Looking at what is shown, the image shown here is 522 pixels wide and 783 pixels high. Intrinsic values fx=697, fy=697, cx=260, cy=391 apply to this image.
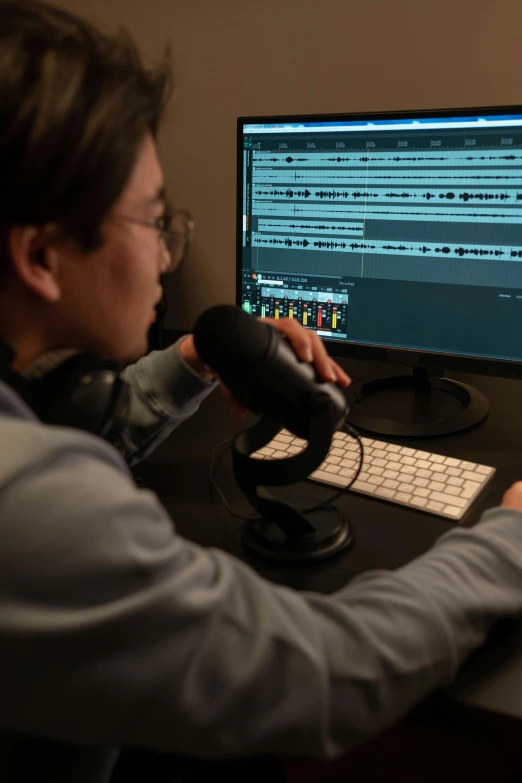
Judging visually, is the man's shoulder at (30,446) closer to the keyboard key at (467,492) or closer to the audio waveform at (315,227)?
the keyboard key at (467,492)

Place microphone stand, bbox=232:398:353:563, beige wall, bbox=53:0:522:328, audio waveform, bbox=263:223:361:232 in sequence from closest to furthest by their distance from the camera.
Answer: microphone stand, bbox=232:398:353:563 < audio waveform, bbox=263:223:361:232 < beige wall, bbox=53:0:522:328

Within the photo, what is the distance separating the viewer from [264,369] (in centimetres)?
75

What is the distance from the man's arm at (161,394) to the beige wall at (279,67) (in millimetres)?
561

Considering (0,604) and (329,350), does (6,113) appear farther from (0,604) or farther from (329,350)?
(329,350)

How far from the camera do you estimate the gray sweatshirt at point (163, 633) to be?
44 centimetres

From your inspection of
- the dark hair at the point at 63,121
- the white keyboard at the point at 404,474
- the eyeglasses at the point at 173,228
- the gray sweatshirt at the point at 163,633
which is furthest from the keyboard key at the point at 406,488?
the dark hair at the point at 63,121

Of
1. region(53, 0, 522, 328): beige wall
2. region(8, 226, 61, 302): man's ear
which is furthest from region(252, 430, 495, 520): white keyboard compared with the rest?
region(53, 0, 522, 328): beige wall

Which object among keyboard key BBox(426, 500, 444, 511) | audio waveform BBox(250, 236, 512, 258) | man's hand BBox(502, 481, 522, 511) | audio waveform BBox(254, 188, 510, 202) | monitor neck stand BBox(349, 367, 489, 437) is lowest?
keyboard key BBox(426, 500, 444, 511)

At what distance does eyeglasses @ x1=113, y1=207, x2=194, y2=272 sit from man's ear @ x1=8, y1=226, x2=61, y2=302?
71 mm

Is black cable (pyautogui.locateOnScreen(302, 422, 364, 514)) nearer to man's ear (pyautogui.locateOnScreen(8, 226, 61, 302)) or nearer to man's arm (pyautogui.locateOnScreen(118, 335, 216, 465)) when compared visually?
man's arm (pyautogui.locateOnScreen(118, 335, 216, 465))

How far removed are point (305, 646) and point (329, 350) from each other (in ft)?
2.29

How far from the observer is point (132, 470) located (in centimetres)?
100

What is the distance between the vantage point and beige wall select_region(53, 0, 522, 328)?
4.09 ft

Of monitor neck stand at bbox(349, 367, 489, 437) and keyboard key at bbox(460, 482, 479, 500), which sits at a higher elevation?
monitor neck stand at bbox(349, 367, 489, 437)
